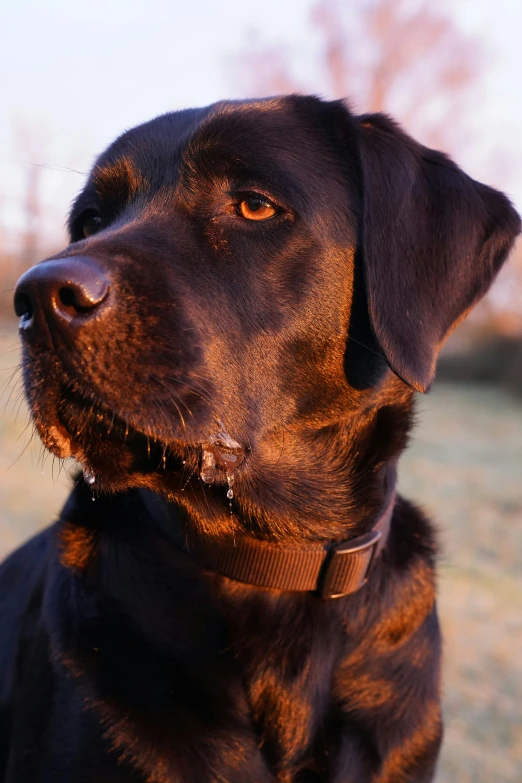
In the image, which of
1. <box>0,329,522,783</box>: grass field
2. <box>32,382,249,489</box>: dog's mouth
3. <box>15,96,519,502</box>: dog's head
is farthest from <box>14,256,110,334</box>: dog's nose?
<box>0,329,522,783</box>: grass field

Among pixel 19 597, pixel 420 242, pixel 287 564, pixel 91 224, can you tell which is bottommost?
pixel 19 597

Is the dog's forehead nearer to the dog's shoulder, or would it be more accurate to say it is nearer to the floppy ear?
the floppy ear

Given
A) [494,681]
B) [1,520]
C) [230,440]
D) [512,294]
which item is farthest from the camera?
[512,294]

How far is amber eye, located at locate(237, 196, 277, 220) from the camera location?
2098mm

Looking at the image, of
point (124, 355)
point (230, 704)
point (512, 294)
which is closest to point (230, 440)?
point (124, 355)

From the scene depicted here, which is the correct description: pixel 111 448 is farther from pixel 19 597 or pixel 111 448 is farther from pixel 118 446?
pixel 19 597

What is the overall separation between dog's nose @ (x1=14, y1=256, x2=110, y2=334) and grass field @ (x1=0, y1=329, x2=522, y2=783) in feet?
1.42

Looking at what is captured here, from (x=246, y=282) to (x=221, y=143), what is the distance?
413 millimetres

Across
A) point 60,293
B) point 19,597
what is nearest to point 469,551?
point 19,597

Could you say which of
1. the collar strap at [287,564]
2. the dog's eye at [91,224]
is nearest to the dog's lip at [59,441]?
the collar strap at [287,564]

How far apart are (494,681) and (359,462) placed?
3.26 m

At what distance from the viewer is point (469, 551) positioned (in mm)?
8242

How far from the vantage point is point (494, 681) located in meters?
5.01

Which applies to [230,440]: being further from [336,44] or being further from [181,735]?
[336,44]
